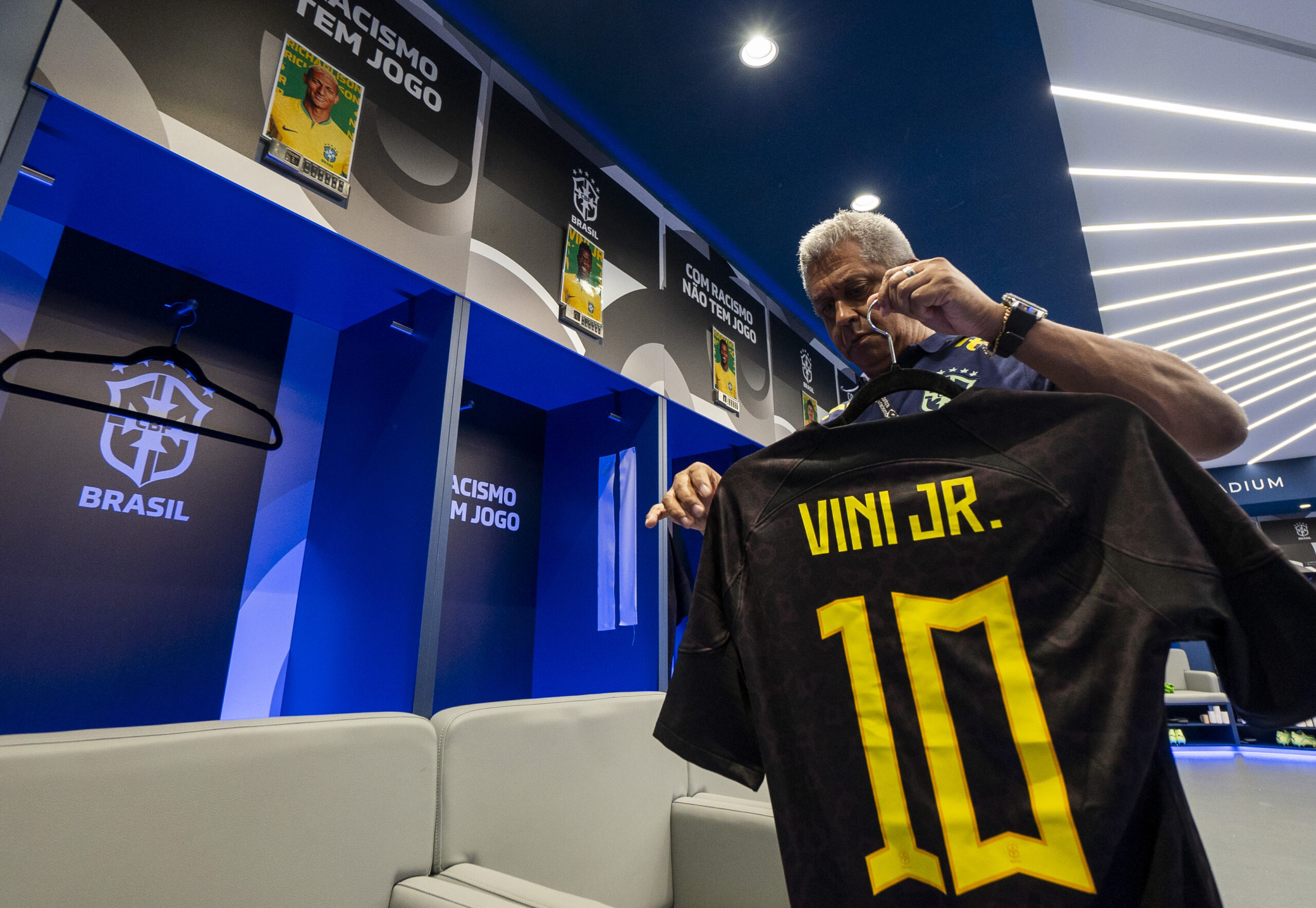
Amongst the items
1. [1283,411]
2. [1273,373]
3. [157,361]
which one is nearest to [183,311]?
[157,361]

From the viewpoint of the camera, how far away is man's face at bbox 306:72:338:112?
166 cm

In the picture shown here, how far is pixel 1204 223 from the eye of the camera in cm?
363

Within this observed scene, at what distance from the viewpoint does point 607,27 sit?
Result: 2234 mm

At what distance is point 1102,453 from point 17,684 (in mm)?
2228

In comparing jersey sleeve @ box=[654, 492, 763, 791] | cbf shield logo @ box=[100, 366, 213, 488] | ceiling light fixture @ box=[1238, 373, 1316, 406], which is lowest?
jersey sleeve @ box=[654, 492, 763, 791]

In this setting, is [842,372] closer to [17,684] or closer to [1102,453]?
[1102,453]

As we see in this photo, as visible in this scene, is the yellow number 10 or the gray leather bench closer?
the yellow number 10

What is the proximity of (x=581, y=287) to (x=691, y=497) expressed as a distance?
5.21 feet

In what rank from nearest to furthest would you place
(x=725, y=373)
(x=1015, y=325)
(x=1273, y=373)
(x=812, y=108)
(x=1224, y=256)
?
(x=1015, y=325) → (x=812, y=108) → (x=725, y=373) → (x=1224, y=256) → (x=1273, y=373)

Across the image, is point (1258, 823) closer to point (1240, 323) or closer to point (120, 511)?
point (1240, 323)

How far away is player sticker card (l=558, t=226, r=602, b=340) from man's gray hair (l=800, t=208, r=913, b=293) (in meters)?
1.12

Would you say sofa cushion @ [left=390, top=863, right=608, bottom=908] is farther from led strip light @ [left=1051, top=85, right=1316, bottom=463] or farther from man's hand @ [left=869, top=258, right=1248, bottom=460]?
led strip light @ [left=1051, top=85, right=1316, bottom=463]

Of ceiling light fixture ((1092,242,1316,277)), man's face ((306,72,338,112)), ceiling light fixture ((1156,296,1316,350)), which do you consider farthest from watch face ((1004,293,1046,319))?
ceiling light fixture ((1156,296,1316,350))

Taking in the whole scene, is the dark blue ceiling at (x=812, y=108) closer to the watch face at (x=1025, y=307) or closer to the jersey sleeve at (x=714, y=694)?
the watch face at (x=1025, y=307)
